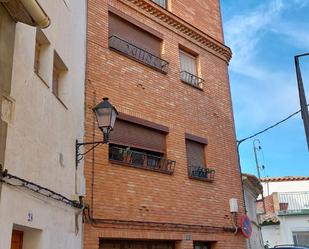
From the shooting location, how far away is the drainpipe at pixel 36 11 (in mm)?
5059

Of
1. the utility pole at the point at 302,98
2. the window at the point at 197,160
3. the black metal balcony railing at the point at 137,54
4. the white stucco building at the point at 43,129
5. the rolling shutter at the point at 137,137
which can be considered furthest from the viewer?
the window at the point at 197,160

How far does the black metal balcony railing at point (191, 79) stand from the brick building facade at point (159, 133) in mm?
33

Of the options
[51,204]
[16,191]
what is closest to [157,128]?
[51,204]

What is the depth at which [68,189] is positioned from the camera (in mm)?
7578

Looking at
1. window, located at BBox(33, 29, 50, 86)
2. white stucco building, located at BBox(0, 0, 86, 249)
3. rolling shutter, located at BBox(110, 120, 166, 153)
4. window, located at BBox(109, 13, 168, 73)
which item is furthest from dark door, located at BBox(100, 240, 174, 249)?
window, located at BBox(109, 13, 168, 73)

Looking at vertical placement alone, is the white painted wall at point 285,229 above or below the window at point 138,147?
below

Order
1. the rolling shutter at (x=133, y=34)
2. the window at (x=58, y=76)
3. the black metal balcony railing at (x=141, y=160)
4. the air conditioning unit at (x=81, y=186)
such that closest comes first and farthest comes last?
the window at (x=58, y=76)
the air conditioning unit at (x=81, y=186)
the black metal balcony railing at (x=141, y=160)
the rolling shutter at (x=133, y=34)

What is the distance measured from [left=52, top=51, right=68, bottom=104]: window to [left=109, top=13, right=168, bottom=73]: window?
230 centimetres

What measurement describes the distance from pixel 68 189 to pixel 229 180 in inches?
254

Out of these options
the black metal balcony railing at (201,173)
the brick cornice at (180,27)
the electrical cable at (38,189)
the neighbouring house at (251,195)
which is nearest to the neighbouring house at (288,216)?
the neighbouring house at (251,195)

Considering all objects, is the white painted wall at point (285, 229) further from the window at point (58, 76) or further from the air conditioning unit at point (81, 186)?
the window at point (58, 76)

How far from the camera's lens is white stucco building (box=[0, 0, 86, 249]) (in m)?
5.35

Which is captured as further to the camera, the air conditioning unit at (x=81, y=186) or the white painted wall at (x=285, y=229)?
the white painted wall at (x=285, y=229)

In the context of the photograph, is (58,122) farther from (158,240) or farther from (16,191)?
(158,240)
